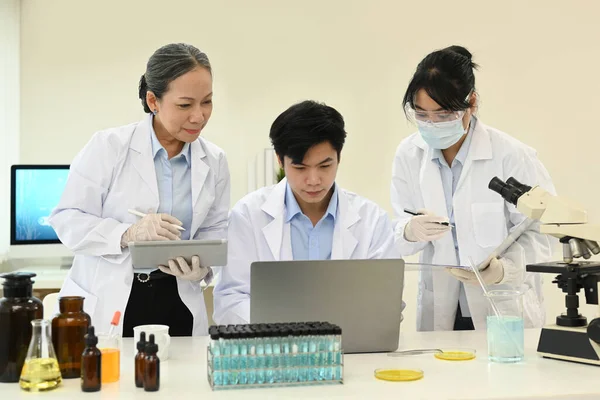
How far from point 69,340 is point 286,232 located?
910 millimetres

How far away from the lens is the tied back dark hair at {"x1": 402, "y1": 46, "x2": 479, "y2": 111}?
2248 millimetres

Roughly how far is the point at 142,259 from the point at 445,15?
288cm

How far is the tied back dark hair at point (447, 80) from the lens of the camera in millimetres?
2248

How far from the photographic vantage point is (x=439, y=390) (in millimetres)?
1363

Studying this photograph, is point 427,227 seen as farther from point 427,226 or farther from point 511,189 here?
point 511,189

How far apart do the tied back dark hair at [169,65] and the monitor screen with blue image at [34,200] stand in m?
1.83

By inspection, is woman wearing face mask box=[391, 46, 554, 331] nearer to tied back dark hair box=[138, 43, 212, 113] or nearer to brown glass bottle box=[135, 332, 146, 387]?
tied back dark hair box=[138, 43, 212, 113]

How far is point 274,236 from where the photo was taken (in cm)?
219

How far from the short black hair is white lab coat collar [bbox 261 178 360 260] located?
19cm

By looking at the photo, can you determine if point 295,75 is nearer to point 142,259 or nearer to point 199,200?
point 199,200

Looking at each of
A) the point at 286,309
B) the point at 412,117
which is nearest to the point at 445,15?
the point at 412,117

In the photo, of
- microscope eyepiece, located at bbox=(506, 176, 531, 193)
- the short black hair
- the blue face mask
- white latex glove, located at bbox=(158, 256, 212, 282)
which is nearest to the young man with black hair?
the short black hair

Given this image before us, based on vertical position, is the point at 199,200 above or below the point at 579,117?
below

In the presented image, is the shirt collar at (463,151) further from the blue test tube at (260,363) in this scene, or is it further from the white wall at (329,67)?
the white wall at (329,67)
